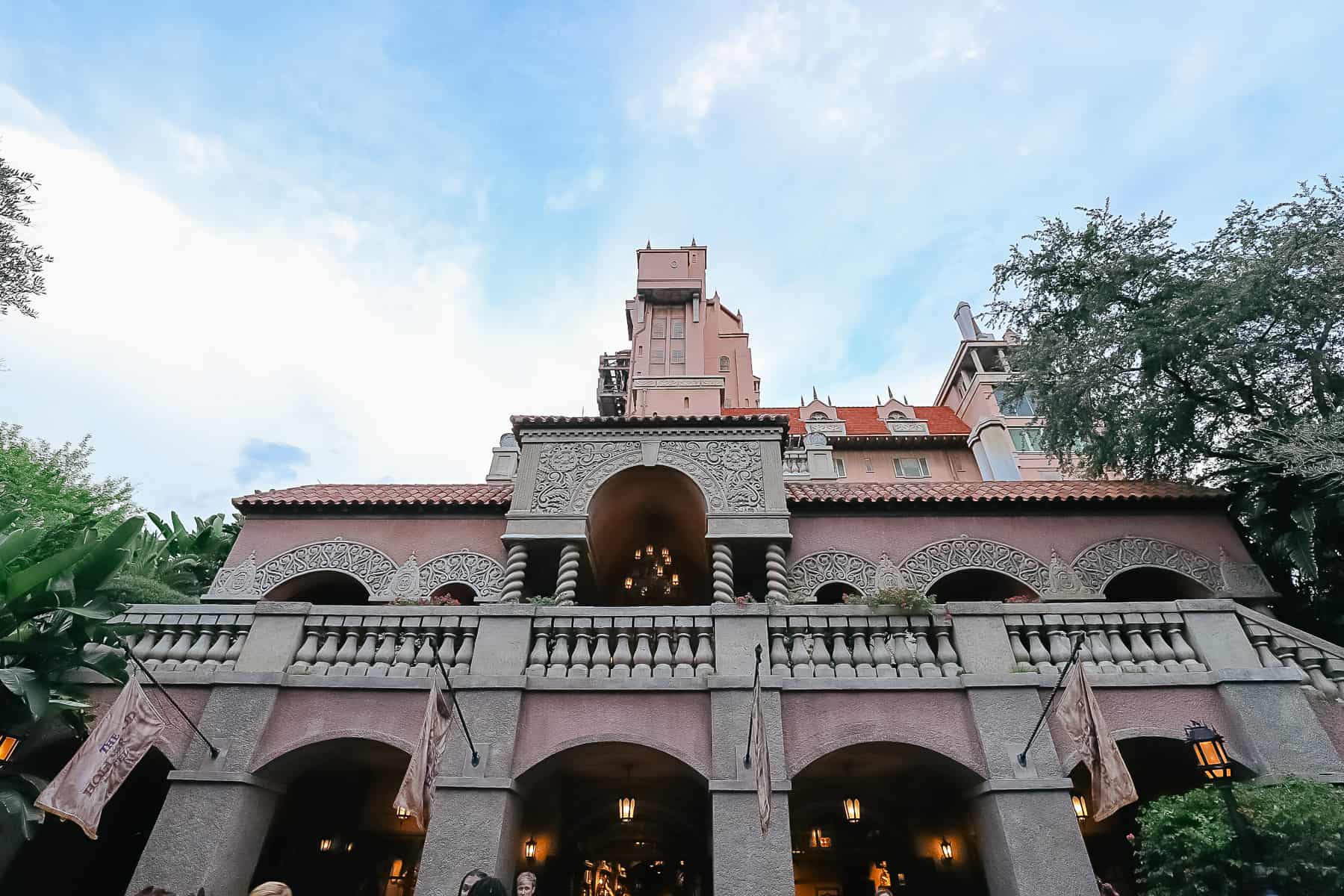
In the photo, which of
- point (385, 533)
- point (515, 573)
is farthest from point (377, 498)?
point (515, 573)

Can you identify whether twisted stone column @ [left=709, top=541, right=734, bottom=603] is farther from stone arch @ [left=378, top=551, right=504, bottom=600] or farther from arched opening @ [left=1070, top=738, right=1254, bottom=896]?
arched opening @ [left=1070, top=738, right=1254, bottom=896]

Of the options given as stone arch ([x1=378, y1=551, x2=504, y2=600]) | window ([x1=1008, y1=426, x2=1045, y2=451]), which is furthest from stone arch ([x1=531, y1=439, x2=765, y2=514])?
window ([x1=1008, y1=426, x2=1045, y2=451])

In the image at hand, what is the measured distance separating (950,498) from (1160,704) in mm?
4850

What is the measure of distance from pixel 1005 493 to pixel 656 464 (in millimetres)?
6778

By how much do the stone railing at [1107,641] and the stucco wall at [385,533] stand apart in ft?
29.2

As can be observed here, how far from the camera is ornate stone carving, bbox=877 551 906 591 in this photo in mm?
11734

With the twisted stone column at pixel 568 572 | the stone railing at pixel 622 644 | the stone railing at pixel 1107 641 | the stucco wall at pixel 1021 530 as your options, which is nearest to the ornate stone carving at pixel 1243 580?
the stucco wall at pixel 1021 530

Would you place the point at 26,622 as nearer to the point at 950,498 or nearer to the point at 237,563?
the point at 237,563

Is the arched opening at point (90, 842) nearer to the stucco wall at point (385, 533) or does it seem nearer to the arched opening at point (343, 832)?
the arched opening at point (343, 832)

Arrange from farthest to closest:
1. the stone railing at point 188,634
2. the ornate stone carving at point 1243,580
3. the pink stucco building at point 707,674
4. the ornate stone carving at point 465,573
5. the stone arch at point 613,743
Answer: the ornate stone carving at point 465,573
the ornate stone carving at point 1243,580
the stone railing at point 188,634
the stone arch at point 613,743
the pink stucco building at point 707,674

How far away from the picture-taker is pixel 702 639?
9023mm

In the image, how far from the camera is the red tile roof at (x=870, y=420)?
33562 millimetres

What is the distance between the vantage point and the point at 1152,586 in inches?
517

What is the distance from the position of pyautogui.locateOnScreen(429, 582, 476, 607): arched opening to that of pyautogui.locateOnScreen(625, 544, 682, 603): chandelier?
355 cm
